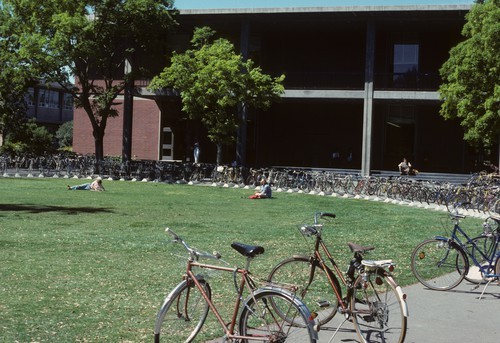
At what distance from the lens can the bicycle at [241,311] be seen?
5.61 metres

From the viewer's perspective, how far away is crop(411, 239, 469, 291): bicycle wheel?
9922 mm

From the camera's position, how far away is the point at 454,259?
32.6 feet

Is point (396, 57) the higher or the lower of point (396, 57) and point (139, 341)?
the higher

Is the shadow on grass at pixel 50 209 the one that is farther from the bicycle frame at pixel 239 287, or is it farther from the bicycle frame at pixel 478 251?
the bicycle frame at pixel 239 287

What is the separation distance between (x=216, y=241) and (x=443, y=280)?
5308 millimetres

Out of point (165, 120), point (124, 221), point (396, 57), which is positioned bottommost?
point (124, 221)

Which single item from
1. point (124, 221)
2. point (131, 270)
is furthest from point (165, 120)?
point (131, 270)

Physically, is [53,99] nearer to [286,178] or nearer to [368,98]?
[368,98]

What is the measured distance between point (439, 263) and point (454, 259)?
210 mm

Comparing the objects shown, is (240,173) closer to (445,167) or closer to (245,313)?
(445,167)

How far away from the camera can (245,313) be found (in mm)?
5820

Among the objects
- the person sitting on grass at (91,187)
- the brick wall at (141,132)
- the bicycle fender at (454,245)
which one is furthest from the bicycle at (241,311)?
the brick wall at (141,132)

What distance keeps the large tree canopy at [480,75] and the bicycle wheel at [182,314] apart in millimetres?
25593

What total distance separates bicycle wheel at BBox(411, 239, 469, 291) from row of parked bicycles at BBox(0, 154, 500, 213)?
581 inches
